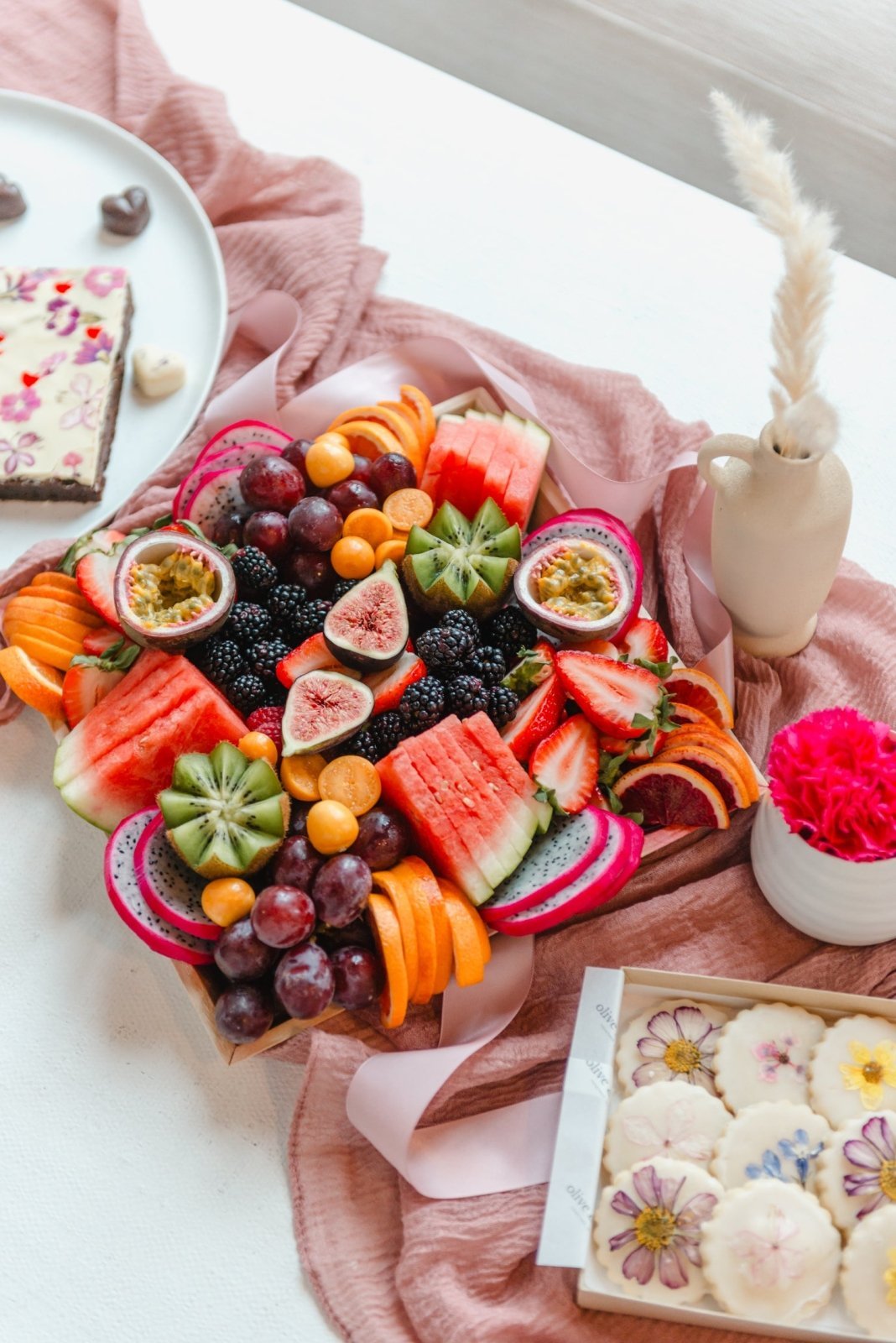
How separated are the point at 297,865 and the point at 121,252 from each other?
3.91ft

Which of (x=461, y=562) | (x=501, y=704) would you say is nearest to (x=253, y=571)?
(x=461, y=562)

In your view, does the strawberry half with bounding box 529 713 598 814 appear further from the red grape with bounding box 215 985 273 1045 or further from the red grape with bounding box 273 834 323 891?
the red grape with bounding box 215 985 273 1045

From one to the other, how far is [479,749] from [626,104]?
1.74 metres

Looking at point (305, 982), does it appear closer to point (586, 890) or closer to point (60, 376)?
point (586, 890)

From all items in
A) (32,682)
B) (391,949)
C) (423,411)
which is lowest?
(32,682)

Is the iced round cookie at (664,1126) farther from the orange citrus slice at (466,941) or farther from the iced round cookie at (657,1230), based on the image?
the orange citrus slice at (466,941)

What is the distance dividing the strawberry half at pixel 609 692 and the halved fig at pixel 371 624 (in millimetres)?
203

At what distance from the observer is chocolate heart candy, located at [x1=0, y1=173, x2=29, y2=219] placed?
6.50ft

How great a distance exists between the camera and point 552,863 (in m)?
1.39

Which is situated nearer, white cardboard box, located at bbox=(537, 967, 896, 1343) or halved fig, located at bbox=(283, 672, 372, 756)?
white cardboard box, located at bbox=(537, 967, 896, 1343)

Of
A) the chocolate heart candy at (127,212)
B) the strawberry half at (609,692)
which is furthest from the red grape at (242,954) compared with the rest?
the chocolate heart candy at (127,212)

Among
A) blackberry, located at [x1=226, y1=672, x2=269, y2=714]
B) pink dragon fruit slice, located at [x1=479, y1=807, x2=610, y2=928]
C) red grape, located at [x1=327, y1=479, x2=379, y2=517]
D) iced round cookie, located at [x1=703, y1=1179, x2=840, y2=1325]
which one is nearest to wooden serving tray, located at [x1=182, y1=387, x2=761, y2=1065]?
pink dragon fruit slice, located at [x1=479, y1=807, x2=610, y2=928]

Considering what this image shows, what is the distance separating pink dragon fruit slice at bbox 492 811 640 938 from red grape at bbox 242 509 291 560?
22.2 inches

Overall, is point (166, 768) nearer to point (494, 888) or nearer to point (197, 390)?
point (494, 888)
